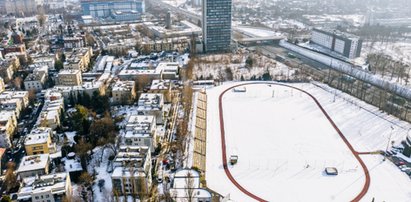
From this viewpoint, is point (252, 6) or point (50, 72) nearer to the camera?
point (50, 72)

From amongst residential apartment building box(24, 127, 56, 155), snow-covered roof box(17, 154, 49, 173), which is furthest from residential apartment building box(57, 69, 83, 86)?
snow-covered roof box(17, 154, 49, 173)

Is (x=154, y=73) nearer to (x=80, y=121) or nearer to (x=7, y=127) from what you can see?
(x=80, y=121)

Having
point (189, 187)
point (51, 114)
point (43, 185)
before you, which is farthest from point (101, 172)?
point (51, 114)

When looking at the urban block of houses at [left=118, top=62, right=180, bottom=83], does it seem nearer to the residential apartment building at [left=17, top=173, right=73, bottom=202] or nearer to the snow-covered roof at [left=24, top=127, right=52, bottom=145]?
the snow-covered roof at [left=24, top=127, right=52, bottom=145]

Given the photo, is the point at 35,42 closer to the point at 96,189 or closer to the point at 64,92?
the point at 64,92

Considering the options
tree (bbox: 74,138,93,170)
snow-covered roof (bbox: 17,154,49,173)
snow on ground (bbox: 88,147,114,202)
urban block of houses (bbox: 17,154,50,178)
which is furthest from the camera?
tree (bbox: 74,138,93,170)

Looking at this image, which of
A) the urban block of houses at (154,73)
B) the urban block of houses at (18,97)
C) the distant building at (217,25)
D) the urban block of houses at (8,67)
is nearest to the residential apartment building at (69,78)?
the urban block of houses at (18,97)

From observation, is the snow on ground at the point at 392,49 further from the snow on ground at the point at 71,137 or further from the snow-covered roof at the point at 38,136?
the snow-covered roof at the point at 38,136

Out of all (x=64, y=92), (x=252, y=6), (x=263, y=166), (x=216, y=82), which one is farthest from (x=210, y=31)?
(x=252, y=6)
